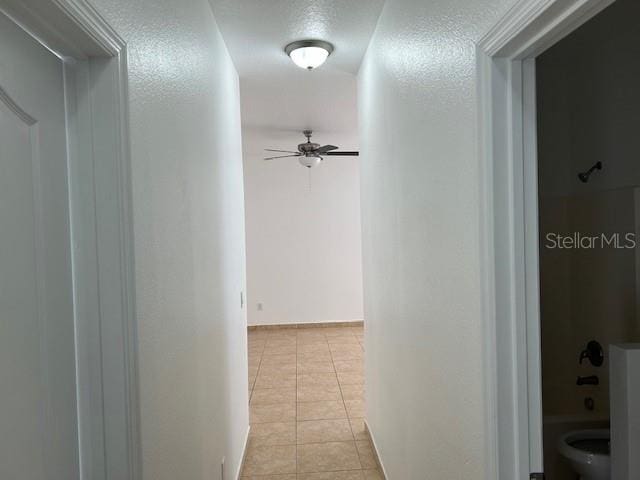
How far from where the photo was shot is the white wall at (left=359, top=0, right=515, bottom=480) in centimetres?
131

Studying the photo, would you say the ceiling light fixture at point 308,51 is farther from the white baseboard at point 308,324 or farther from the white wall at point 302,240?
the white baseboard at point 308,324

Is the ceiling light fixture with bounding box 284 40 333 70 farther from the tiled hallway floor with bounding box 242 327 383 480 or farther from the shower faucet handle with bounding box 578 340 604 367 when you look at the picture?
the tiled hallway floor with bounding box 242 327 383 480

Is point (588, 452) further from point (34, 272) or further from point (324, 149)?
point (324, 149)

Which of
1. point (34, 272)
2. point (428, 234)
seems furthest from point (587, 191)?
point (34, 272)

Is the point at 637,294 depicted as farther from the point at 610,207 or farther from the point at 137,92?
the point at 137,92

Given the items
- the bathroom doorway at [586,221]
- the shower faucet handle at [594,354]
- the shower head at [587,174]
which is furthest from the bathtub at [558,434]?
the shower head at [587,174]

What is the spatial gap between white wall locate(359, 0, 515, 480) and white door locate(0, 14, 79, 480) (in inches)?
39.2

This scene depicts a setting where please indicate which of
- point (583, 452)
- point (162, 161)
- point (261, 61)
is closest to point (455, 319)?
point (162, 161)

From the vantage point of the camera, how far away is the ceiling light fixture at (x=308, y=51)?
9.07 ft

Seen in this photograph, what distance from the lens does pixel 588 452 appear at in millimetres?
2072

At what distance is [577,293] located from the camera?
238 cm


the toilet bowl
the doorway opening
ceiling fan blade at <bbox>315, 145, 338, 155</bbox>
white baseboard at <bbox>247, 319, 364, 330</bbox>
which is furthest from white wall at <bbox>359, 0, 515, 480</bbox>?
white baseboard at <bbox>247, 319, 364, 330</bbox>

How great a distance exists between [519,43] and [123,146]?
93cm

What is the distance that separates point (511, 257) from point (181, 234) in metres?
1.07
